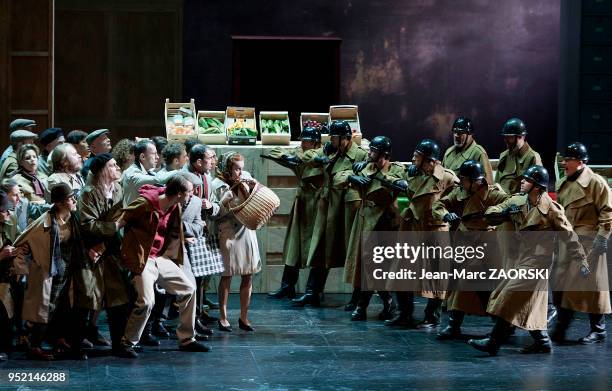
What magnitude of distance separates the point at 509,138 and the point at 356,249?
1619 millimetres

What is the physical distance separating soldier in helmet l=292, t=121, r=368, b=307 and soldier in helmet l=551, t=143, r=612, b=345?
1.87m

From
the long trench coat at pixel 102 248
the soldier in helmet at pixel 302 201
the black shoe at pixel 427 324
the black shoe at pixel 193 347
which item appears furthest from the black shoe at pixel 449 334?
the long trench coat at pixel 102 248

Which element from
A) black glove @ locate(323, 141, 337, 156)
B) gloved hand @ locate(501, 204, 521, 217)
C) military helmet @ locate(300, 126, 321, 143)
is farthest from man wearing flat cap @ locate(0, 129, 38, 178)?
gloved hand @ locate(501, 204, 521, 217)

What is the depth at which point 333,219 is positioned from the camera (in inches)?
435

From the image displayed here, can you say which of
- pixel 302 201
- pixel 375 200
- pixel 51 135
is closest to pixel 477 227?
pixel 375 200

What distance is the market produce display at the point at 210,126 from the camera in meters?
11.7

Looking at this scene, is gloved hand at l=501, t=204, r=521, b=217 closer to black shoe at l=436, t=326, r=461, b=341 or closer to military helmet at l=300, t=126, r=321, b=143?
black shoe at l=436, t=326, r=461, b=341

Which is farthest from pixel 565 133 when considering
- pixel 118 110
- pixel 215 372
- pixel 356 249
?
pixel 215 372

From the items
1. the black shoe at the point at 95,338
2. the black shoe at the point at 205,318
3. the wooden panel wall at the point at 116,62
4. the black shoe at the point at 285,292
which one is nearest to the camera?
the black shoe at the point at 95,338

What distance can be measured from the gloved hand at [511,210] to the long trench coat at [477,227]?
1.04 feet

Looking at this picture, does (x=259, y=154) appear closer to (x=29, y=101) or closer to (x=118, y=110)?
(x=29, y=101)

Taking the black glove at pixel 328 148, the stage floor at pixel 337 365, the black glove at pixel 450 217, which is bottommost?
the stage floor at pixel 337 365

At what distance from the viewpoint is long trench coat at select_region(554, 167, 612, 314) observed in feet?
31.5

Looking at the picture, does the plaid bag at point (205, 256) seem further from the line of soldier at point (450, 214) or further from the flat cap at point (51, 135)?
the flat cap at point (51, 135)
